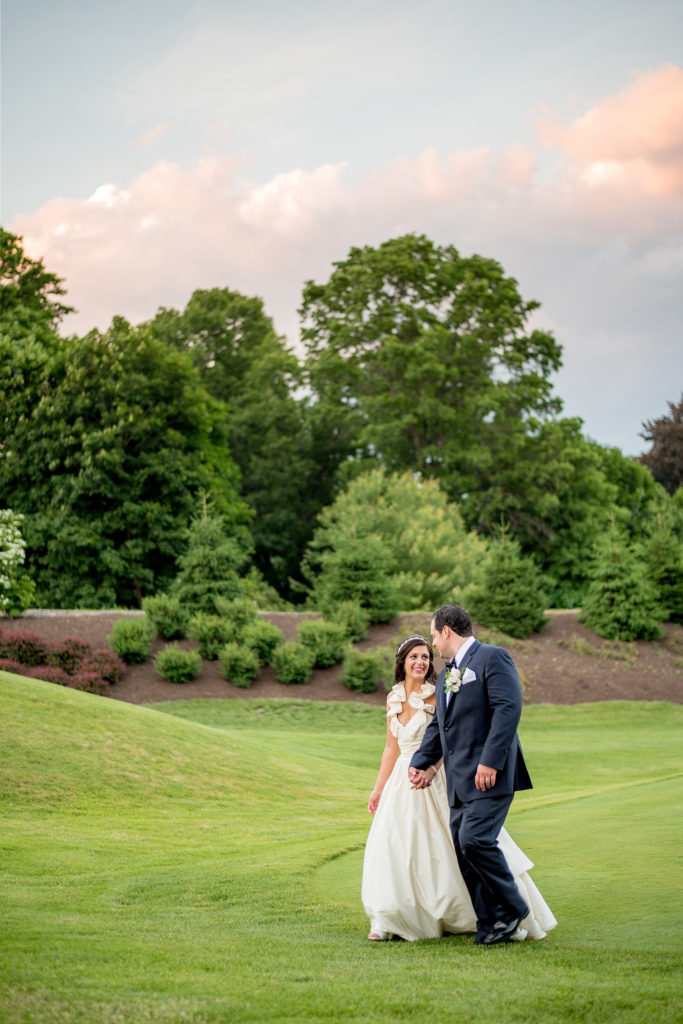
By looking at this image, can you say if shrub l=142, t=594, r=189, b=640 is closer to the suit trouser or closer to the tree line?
the tree line

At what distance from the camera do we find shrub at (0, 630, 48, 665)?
872 inches

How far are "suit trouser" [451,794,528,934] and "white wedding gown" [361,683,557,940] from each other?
0.12m

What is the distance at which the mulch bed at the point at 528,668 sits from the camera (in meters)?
22.8

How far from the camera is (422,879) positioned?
596 cm

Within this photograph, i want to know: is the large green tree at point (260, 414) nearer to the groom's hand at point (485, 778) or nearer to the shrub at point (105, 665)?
the shrub at point (105, 665)

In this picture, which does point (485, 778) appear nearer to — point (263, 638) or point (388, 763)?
point (388, 763)

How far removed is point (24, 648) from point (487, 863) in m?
18.6

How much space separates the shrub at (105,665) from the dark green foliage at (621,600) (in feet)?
43.6

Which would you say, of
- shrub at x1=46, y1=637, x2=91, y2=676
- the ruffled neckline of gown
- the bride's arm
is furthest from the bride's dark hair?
shrub at x1=46, y1=637, x2=91, y2=676

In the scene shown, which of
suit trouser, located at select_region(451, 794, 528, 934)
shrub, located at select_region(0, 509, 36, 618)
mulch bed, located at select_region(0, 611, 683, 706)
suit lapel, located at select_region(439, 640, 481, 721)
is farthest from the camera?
mulch bed, located at select_region(0, 611, 683, 706)

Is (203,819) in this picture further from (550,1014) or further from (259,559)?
(259,559)

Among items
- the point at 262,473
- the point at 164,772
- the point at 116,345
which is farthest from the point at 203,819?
the point at 262,473

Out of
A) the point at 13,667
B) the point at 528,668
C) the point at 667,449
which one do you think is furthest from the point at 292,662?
the point at 667,449

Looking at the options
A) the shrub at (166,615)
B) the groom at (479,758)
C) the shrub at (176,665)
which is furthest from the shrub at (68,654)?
the groom at (479,758)
